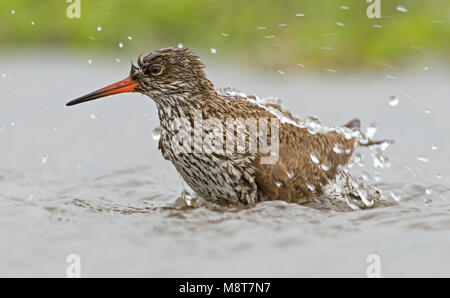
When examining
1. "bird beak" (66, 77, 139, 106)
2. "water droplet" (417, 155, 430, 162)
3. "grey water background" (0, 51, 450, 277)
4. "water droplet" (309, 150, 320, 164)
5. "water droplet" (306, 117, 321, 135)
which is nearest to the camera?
"grey water background" (0, 51, 450, 277)

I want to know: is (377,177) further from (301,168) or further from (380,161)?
(301,168)

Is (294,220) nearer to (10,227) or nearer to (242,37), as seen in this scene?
(10,227)

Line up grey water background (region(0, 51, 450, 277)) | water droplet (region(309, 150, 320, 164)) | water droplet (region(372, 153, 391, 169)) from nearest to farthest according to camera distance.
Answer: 1. grey water background (region(0, 51, 450, 277))
2. water droplet (region(309, 150, 320, 164))
3. water droplet (region(372, 153, 391, 169))

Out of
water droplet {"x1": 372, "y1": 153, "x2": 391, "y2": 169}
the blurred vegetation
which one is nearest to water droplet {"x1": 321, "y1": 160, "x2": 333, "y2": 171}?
water droplet {"x1": 372, "y1": 153, "x2": 391, "y2": 169}

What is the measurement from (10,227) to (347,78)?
624 cm

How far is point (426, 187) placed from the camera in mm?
6770

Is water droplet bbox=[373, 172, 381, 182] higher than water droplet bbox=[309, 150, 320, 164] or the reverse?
the reverse

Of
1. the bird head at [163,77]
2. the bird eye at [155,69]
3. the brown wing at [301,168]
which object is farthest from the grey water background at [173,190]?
the bird eye at [155,69]

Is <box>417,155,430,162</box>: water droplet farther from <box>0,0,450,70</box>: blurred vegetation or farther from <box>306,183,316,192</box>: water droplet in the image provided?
<box>0,0,450,70</box>: blurred vegetation

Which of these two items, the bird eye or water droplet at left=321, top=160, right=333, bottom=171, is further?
water droplet at left=321, top=160, right=333, bottom=171

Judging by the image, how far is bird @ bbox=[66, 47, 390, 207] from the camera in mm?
5742

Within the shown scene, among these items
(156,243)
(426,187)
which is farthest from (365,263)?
(426,187)

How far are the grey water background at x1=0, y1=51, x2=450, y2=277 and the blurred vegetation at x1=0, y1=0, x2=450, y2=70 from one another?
0.89 ft

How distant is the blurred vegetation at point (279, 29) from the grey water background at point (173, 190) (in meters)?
0.27
